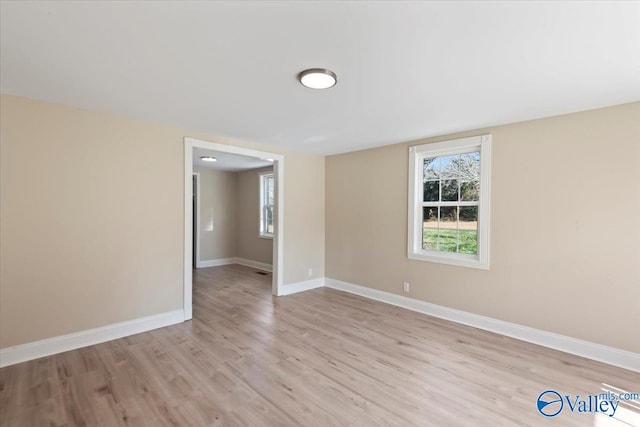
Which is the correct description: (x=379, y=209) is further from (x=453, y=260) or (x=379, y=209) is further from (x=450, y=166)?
(x=453, y=260)

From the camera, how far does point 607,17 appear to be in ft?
5.11

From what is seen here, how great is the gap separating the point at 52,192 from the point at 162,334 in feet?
6.01

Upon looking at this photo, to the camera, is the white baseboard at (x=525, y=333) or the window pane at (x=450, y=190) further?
the window pane at (x=450, y=190)

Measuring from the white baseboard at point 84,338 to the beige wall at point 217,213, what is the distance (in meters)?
3.80

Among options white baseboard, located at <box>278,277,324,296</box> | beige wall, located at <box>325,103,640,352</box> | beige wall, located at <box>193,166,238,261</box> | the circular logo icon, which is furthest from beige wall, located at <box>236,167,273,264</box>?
the circular logo icon

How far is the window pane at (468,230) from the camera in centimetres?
374

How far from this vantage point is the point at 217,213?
7.52 m

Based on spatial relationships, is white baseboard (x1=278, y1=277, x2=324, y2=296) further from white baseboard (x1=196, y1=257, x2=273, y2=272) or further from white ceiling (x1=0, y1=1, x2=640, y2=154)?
white ceiling (x1=0, y1=1, x2=640, y2=154)

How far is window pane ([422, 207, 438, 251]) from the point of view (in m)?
4.14

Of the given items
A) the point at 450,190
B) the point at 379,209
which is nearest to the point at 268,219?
the point at 379,209

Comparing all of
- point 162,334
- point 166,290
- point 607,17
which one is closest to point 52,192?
point 166,290

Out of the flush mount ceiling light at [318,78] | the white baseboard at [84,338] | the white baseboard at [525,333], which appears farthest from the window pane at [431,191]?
the white baseboard at [84,338]

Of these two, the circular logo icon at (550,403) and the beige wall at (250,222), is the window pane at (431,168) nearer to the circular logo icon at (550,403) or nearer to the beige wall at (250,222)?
the circular logo icon at (550,403)

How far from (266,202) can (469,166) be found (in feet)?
15.2
